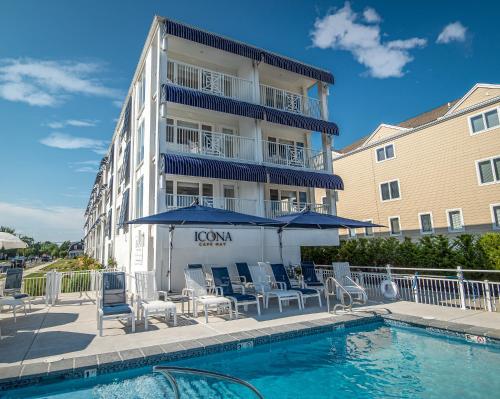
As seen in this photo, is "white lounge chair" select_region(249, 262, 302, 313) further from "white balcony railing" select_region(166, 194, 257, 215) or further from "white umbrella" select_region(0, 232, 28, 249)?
"white umbrella" select_region(0, 232, 28, 249)

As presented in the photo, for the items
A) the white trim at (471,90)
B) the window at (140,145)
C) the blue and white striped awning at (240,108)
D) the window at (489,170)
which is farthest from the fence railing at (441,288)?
the white trim at (471,90)

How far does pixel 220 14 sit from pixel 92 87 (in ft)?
24.5

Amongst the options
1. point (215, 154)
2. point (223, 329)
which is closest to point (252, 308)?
point (223, 329)

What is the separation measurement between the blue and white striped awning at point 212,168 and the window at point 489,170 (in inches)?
599

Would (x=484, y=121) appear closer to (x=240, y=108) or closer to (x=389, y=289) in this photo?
(x=389, y=289)

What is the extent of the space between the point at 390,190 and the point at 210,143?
56.3 feet

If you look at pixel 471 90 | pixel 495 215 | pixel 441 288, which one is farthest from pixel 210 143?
pixel 471 90

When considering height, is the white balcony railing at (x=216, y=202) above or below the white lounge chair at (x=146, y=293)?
above

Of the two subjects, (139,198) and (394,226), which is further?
(394,226)

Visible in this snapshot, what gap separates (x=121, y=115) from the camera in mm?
26328

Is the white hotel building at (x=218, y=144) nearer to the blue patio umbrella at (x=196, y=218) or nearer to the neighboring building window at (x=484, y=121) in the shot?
the blue patio umbrella at (x=196, y=218)

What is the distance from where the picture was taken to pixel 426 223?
24.3m

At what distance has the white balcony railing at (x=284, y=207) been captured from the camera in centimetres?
1886

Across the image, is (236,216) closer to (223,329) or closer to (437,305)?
(223,329)
